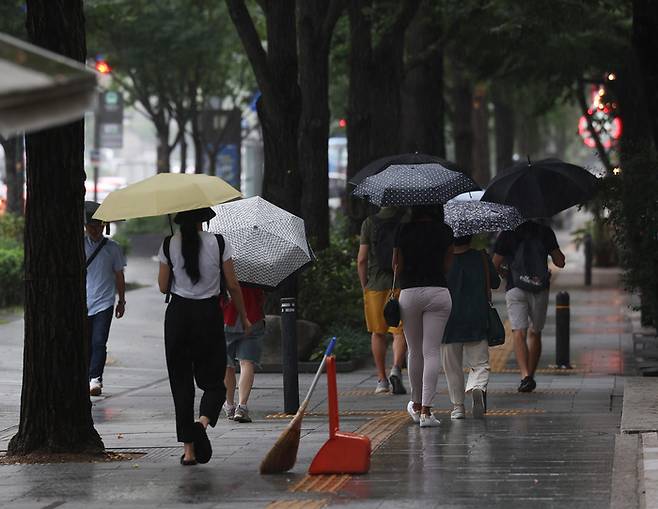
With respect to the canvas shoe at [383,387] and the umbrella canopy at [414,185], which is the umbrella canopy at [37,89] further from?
the canvas shoe at [383,387]

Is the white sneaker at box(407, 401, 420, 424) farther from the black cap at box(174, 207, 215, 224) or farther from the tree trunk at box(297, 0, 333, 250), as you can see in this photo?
the tree trunk at box(297, 0, 333, 250)

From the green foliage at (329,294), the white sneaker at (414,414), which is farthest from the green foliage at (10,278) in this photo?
the white sneaker at (414,414)

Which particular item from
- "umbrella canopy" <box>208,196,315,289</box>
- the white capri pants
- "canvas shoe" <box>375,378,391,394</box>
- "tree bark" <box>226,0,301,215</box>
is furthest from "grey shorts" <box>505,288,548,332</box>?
"tree bark" <box>226,0,301,215</box>

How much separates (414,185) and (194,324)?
292 centimetres

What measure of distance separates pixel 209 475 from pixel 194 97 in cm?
3440

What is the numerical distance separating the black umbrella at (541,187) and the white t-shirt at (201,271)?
4402mm

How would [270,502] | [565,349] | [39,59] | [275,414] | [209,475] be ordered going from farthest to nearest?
1. [565,349]
2. [275,414]
3. [209,475]
4. [270,502]
5. [39,59]

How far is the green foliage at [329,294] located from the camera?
1772 centimetres

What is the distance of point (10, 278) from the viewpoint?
2288 centimetres

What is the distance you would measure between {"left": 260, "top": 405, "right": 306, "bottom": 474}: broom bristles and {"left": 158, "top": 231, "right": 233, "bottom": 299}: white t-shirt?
1.10 meters

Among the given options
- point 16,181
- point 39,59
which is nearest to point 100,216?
point 39,59

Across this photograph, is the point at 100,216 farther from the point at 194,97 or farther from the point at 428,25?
the point at 194,97

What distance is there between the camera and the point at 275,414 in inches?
492

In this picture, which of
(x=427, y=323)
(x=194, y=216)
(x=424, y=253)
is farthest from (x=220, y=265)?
(x=427, y=323)
